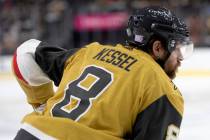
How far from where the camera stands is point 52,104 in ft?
6.53

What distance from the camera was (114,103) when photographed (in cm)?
185

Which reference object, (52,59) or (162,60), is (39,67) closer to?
(52,59)

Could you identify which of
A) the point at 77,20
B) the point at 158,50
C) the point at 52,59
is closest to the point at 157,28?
the point at 158,50

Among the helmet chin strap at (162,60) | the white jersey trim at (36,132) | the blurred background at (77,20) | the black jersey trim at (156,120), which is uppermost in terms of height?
the helmet chin strap at (162,60)

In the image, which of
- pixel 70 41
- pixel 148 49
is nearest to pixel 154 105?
pixel 148 49

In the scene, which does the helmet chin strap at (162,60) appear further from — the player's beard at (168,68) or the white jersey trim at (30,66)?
the white jersey trim at (30,66)

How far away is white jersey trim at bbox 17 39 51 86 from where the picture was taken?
2.23 metres

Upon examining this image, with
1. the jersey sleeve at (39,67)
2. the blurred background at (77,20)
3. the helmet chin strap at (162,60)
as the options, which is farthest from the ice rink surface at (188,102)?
the helmet chin strap at (162,60)

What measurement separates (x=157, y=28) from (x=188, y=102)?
3.11m

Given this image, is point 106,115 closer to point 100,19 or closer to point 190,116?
point 190,116

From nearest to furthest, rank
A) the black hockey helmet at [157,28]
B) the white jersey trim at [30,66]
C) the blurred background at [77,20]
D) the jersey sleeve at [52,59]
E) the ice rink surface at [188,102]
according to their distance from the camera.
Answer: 1. the black hockey helmet at [157,28]
2. the jersey sleeve at [52,59]
3. the white jersey trim at [30,66]
4. the ice rink surface at [188,102]
5. the blurred background at [77,20]

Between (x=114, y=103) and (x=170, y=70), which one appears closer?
(x=114, y=103)

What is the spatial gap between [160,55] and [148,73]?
13 cm

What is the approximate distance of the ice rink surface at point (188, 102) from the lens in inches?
157
